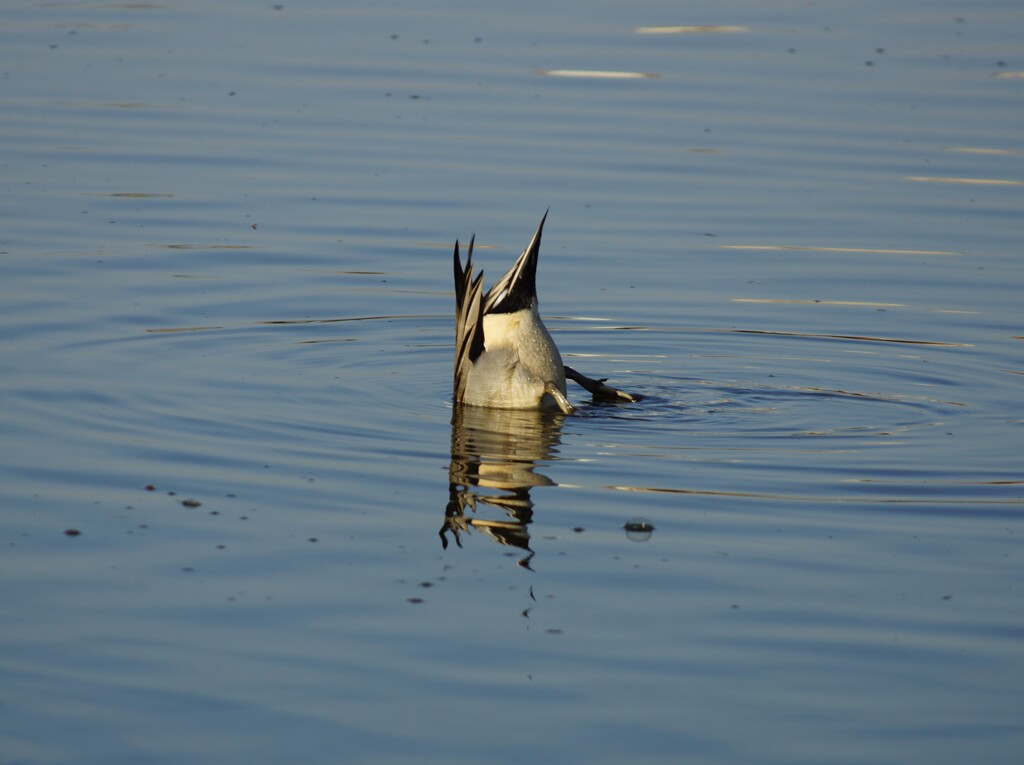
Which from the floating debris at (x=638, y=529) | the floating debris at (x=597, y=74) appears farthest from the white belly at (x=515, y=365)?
the floating debris at (x=597, y=74)

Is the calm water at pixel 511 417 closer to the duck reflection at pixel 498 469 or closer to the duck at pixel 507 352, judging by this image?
the duck reflection at pixel 498 469

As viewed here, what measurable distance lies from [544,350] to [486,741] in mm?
4425

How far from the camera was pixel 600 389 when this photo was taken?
9.54 meters

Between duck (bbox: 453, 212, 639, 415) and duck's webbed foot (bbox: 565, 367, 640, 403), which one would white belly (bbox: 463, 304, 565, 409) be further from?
duck's webbed foot (bbox: 565, 367, 640, 403)

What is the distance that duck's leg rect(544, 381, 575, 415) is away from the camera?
9.31 m

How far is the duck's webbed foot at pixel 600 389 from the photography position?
9.49 metres

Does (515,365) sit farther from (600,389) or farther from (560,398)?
(600,389)

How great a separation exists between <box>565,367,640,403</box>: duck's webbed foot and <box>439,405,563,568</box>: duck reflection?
281 millimetres

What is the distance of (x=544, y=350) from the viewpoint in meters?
9.30

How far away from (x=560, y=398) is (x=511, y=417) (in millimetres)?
301

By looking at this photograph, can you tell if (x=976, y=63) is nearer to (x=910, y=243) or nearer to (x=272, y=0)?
(x=910, y=243)

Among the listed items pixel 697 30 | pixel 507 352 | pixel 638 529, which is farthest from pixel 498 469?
pixel 697 30

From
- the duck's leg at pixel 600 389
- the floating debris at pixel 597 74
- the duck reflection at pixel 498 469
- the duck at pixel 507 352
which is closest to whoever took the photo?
the duck reflection at pixel 498 469

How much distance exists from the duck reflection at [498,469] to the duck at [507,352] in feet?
0.32
